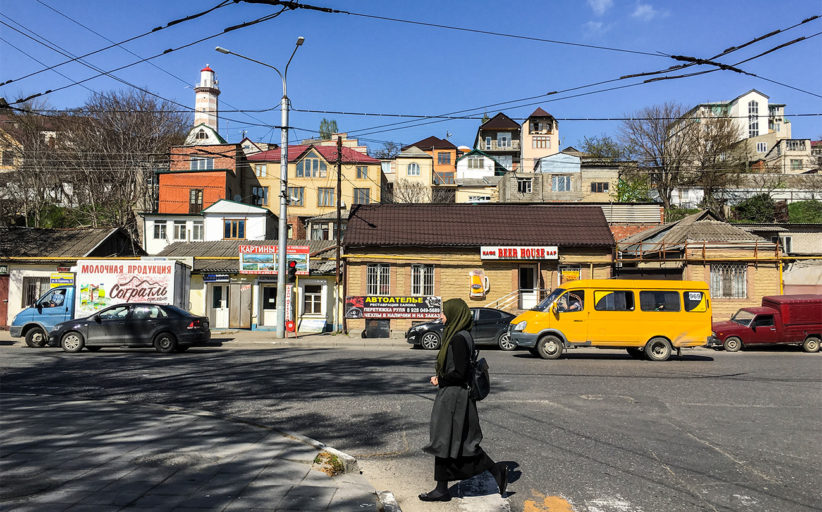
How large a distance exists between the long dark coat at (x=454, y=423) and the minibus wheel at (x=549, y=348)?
11.4 m

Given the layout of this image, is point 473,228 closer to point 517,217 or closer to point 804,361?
point 517,217

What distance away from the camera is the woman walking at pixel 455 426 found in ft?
16.1

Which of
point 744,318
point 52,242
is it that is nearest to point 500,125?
point 744,318

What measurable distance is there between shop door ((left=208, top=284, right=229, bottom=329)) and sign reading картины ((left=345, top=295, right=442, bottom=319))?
25.8 feet

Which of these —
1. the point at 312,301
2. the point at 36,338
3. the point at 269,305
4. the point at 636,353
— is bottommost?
the point at 636,353

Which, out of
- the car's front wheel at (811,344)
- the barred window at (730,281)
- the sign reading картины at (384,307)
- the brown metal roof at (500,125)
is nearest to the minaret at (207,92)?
the brown metal roof at (500,125)

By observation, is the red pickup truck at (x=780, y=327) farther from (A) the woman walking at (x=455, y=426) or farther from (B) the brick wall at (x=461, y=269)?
(A) the woman walking at (x=455, y=426)

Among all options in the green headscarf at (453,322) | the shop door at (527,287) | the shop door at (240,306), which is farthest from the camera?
the shop door at (240,306)

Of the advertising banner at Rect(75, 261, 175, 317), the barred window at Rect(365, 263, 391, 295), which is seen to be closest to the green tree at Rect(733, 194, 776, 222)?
the barred window at Rect(365, 263, 391, 295)

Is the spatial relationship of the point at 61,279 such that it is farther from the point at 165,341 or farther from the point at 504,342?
the point at 504,342

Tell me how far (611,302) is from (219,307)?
1989 cm

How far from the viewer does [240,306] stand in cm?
2777

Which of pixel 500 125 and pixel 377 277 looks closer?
pixel 377 277

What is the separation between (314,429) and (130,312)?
12118mm
